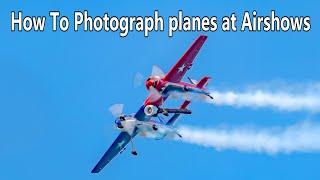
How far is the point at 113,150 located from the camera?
118 metres

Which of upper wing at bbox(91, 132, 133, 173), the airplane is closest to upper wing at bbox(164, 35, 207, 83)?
the airplane

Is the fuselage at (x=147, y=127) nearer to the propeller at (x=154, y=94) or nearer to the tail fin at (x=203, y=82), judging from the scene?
the propeller at (x=154, y=94)

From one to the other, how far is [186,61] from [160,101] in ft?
17.3

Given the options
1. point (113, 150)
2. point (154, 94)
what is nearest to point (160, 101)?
point (154, 94)

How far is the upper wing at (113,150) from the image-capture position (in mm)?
116000

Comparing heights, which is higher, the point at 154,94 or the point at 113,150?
the point at 113,150

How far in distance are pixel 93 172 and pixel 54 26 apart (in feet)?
74.6

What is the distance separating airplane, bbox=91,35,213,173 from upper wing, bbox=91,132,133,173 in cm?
431

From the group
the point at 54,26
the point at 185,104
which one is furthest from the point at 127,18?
the point at 185,104

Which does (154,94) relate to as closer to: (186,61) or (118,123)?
(118,123)

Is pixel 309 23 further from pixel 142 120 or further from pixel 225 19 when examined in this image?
pixel 142 120

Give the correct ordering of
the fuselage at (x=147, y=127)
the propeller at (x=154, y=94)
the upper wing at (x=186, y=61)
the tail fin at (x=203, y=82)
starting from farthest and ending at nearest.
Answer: the fuselage at (x=147, y=127) < the upper wing at (x=186, y=61) < the tail fin at (x=203, y=82) < the propeller at (x=154, y=94)

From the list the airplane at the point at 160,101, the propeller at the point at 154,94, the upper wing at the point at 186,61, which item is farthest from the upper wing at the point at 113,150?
the upper wing at the point at 186,61

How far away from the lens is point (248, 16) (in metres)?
104
